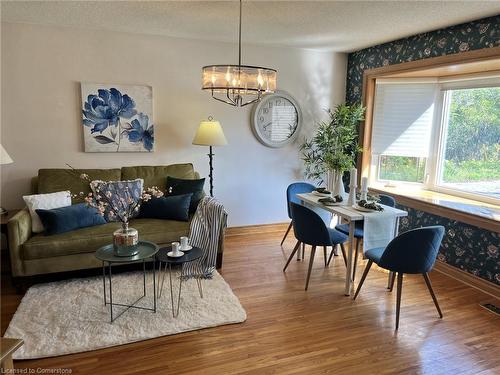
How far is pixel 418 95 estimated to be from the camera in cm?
461

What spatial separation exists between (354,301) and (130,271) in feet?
7.09

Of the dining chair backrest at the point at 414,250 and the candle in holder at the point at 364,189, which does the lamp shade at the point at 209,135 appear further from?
the dining chair backrest at the point at 414,250

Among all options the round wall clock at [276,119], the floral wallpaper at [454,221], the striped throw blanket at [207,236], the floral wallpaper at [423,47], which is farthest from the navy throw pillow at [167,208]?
the floral wallpaper at [423,47]

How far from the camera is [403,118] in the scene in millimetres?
4746

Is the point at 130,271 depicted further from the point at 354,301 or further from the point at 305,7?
the point at 305,7

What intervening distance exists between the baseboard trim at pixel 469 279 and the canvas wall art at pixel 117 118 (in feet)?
11.7

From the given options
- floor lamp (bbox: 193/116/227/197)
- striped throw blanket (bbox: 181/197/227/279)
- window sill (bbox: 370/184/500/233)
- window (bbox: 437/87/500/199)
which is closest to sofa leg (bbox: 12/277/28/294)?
striped throw blanket (bbox: 181/197/227/279)

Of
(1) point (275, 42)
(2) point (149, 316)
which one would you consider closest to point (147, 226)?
(2) point (149, 316)

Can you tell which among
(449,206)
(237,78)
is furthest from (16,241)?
(449,206)

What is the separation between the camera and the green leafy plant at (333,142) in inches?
187

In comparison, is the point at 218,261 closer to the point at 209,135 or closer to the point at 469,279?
the point at 209,135

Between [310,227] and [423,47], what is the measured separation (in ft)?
7.81

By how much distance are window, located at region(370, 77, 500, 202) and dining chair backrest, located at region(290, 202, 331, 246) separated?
2.00m

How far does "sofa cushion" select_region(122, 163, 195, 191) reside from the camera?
4.25 metres
